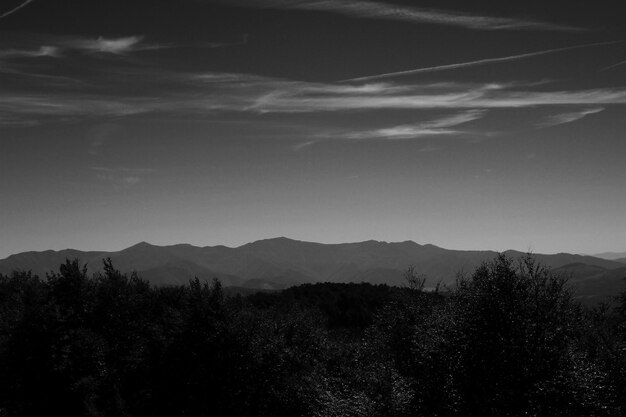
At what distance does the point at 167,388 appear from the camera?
38656mm

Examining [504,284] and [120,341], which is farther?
[120,341]

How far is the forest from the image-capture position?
25.8 meters

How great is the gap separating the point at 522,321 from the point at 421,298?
25.5 meters

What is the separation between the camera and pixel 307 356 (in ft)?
147

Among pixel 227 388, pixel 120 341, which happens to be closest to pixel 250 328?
pixel 227 388

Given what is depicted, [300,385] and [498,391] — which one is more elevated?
[498,391]

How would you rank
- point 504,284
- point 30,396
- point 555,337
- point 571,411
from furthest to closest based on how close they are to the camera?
point 30,396
point 504,284
point 555,337
point 571,411

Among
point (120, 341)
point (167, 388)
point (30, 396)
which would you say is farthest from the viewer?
point (120, 341)

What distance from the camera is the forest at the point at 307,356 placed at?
2575cm

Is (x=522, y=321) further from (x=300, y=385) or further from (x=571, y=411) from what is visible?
(x=300, y=385)

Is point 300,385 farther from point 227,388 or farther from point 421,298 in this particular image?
point 421,298

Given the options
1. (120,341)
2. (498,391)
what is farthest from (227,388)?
(498,391)

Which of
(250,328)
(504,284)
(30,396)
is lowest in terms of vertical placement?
(30,396)

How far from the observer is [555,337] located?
2695 cm
